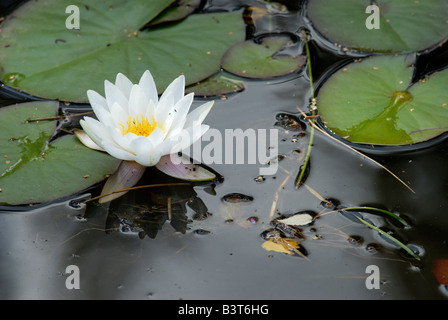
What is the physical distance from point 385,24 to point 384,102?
85 centimetres

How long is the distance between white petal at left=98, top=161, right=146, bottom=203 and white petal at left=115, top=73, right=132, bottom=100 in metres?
0.44

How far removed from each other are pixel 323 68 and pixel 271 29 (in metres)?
0.63

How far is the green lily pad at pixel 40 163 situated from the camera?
8.74 ft

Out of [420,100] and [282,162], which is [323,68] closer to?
[420,100]

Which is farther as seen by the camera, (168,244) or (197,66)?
(197,66)

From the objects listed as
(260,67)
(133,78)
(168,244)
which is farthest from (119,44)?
(168,244)

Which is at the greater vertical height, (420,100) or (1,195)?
(420,100)

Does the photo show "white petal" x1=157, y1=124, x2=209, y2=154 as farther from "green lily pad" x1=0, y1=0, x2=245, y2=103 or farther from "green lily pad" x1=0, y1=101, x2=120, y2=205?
"green lily pad" x1=0, y1=0, x2=245, y2=103

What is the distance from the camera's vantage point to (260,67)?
3.46 metres

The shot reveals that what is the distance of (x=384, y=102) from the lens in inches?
123

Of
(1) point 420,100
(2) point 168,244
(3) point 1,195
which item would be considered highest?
(1) point 420,100

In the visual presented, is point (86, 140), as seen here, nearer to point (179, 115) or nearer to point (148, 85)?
point (148, 85)
